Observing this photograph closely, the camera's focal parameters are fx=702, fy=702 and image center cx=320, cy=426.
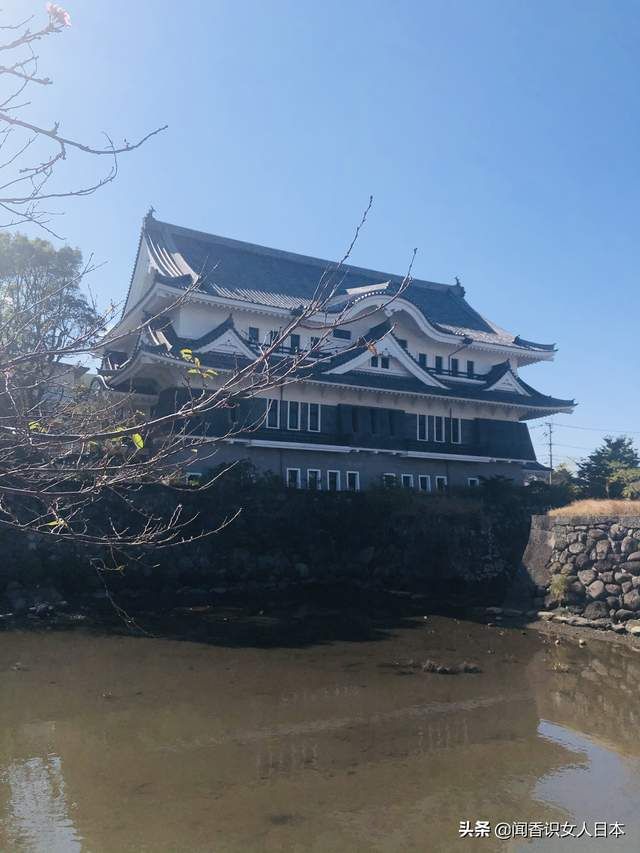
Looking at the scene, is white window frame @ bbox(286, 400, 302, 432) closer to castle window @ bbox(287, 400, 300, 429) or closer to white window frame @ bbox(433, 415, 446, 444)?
castle window @ bbox(287, 400, 300, 429)

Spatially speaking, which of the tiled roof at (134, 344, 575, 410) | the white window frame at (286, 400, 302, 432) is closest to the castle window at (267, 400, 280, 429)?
the white window frame at (286, 400, 302, 432)

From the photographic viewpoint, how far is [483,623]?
16.6m

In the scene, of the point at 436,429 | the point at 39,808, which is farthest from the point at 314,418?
the point at 39,808

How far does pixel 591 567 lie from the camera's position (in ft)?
53.5

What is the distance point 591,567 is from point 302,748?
10.6m

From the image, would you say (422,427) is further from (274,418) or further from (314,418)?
(274,418)

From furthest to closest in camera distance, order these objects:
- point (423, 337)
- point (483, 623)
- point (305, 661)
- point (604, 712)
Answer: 1. point (423, 337)
2. point (483, 623)
3. point (305, 661)
4. point (604, 712)

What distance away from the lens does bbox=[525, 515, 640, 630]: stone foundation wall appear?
1546 centimetres

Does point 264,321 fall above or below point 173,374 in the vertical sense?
above

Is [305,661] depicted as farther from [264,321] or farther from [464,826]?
[264,321]

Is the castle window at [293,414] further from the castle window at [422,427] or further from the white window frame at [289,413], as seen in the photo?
the castle window at [422,427]

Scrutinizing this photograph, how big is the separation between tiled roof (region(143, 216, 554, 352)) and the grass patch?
32.7 feet

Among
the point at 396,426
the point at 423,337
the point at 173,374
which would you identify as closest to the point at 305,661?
the point at 173,374

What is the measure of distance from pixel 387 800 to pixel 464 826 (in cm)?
77
